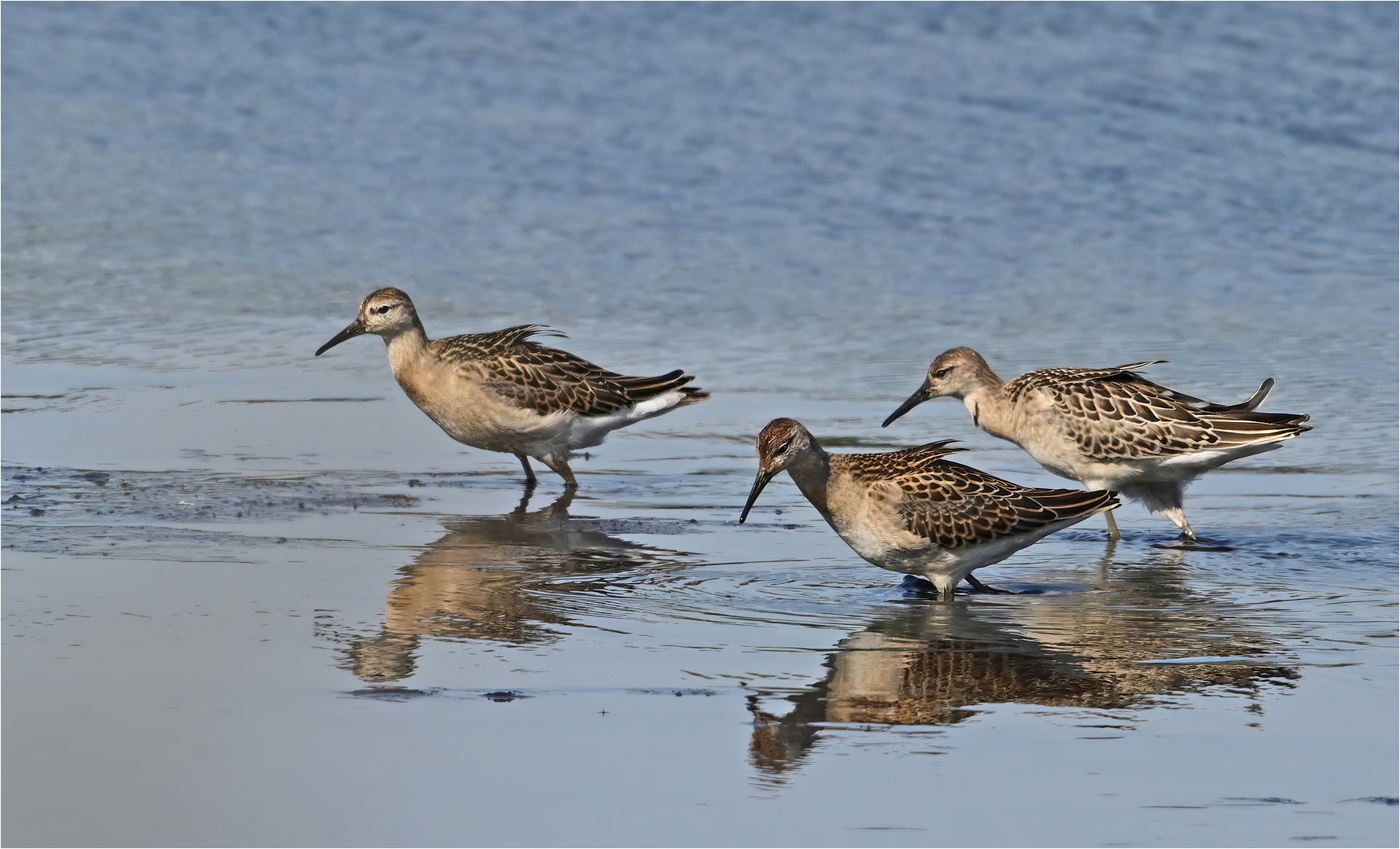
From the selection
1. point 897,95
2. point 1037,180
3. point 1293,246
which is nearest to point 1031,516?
point 1293,246

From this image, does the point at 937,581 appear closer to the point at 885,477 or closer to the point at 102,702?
the point at 885,477

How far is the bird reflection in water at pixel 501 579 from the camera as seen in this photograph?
24.9 ft

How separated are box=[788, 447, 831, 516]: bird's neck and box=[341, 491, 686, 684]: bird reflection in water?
759mm

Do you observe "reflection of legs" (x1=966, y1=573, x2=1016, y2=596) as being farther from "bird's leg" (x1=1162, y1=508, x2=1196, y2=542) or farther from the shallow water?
"bird's leg" (x1=1162, y1=508, x2=1196, y2=542)

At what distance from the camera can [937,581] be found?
8898mm

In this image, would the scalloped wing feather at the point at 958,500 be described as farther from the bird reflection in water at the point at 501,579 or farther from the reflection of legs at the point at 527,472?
the reflection of legs at the point at 527,472

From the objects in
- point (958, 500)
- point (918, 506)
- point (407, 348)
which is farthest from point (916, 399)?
point (407, 348)

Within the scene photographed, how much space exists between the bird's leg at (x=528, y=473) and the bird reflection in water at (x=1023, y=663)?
3.33m

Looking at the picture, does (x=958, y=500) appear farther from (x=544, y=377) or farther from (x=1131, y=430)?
(x=544, y=377)

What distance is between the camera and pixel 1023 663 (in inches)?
298

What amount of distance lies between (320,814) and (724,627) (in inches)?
101

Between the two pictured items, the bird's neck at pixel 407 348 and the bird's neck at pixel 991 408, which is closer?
the bird's neck at pixel 991 408

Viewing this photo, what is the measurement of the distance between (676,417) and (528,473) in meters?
1.47

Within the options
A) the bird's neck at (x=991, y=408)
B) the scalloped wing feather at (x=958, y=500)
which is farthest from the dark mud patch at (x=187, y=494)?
the bird's neck at (x=991, y=408)
